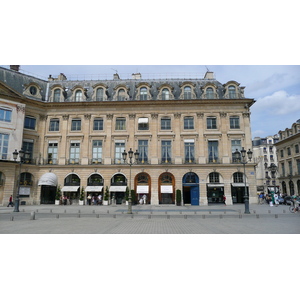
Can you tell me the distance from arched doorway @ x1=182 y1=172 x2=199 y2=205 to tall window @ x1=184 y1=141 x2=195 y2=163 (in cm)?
194

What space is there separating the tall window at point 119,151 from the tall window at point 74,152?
17.9 feet

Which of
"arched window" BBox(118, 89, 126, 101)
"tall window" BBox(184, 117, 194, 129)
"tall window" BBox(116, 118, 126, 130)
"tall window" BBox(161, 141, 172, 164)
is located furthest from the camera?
"arched window" BBox(118, 89, 126, 101)

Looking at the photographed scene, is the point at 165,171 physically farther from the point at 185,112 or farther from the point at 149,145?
the point at 185,112

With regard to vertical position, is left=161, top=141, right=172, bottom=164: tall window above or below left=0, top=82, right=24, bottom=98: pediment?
below

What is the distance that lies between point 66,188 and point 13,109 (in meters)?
12.4

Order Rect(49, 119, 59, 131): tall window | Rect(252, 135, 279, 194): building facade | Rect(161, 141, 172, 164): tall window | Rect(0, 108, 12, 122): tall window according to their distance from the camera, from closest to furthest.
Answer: Rect(0, 108, 12, 122): tall window → Rect(161, 141, 172, 164): tall window → Rect(49, 119, 59, 131): tall window → Rect(252, 135, 279, 194): building facade

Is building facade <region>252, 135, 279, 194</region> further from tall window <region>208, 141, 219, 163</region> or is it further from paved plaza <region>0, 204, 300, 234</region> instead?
paved plaza <region>0, 204, 300, 234</region>

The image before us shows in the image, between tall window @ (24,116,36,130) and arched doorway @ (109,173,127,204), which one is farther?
tall window @ (24,116,36,130)

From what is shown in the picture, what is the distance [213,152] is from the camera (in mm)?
33562

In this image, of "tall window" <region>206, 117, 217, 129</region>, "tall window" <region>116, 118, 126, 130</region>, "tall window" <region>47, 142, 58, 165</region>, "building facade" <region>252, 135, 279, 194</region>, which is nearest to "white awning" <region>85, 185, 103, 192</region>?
"tall window" <region>47, 142, 58, 165</region>

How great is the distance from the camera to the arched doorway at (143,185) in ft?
108

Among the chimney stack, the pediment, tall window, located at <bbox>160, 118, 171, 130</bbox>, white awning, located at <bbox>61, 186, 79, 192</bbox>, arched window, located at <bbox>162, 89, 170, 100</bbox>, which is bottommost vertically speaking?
white awning, located at <bbox>61, 186, 79, 192</bbox>

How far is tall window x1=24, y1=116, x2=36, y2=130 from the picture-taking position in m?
34.0
